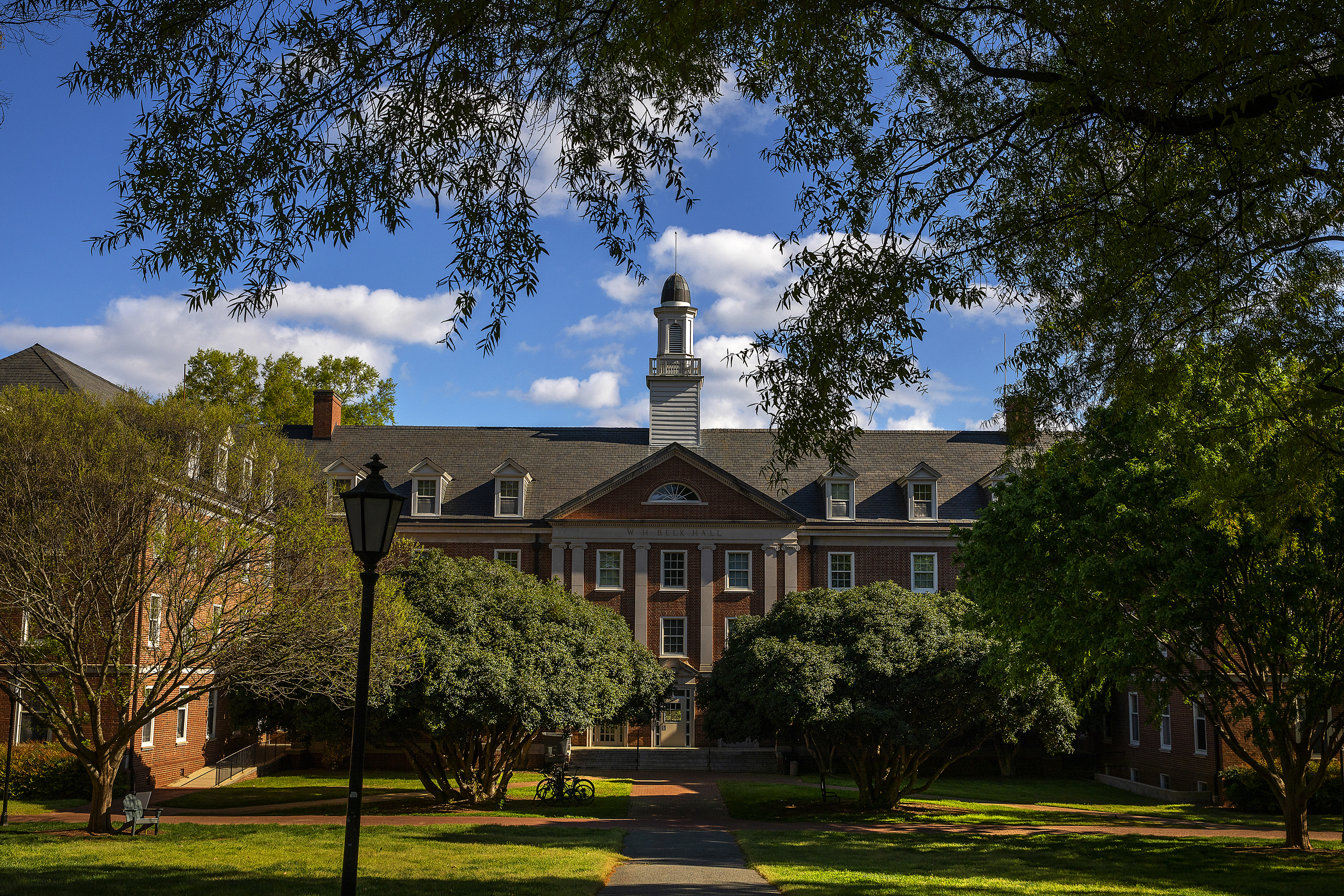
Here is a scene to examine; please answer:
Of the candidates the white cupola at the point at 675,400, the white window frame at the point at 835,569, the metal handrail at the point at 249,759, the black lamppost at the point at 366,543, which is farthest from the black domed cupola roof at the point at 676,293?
the black lamppost at the point at 366,543

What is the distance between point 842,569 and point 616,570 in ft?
28.7

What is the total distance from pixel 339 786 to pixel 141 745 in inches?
210

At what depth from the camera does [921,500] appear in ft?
130

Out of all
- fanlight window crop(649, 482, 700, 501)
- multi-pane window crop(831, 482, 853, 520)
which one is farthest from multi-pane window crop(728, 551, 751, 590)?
multi-pane window crop(831, 482, 853, 520)

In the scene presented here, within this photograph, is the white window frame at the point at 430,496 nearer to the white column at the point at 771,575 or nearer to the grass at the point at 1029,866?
the white column at the point at 771,575

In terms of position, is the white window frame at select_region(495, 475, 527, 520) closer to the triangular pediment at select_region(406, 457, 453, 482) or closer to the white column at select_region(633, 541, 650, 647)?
the triangular pediment at select_region(406, 457, 453, 482)

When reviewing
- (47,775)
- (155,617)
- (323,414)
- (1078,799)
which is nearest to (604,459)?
(323,414)

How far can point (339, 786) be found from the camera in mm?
28672

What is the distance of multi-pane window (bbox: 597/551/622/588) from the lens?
38.6 meters

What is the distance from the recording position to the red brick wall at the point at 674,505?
126 feet

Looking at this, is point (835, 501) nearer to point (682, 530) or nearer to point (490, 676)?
point (682, 530)

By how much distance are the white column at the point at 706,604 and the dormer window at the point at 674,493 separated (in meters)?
1.89

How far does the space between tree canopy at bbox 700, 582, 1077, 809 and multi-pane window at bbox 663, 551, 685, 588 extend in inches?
501

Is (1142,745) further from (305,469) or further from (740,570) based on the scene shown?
(305,469)
